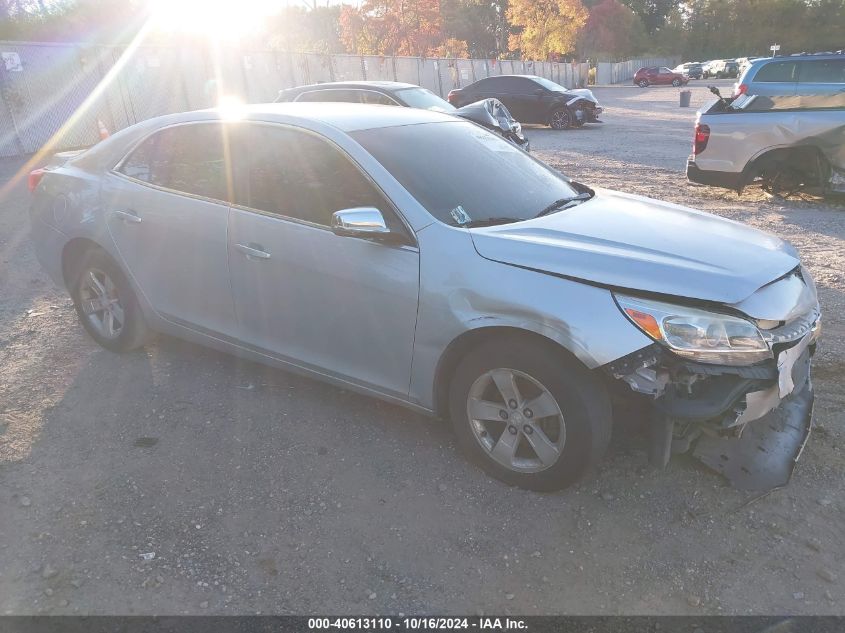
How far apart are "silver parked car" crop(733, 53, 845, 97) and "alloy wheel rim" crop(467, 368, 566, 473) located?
10328 mm

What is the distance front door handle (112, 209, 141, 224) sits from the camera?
3990 mm

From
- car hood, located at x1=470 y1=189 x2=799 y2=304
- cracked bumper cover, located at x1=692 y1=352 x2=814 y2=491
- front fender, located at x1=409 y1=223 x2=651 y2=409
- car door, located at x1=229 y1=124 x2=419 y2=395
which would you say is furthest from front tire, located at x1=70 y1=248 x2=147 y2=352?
cracked bumper cover, located at x1=692 y1=352 x2=814 y2=491

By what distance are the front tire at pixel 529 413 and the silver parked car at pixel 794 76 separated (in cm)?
1032

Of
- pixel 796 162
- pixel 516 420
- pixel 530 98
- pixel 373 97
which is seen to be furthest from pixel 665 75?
pixel 516 420

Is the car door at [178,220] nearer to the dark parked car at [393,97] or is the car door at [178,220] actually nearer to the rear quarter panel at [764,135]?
the rear quarter panel at [764,135]

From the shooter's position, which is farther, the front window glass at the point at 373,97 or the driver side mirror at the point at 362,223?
the front window glass at the point at 373,97

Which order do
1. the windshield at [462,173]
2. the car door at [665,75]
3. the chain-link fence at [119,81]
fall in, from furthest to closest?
1. the car door at [665,75]
2. the chain-link fence at [119,81]
3. the windshield at [462,173]

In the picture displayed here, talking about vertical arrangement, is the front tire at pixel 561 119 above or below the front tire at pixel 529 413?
below

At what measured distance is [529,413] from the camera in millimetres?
2801

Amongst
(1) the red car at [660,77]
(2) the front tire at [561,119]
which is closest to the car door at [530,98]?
(2) the front tire at [561,119]

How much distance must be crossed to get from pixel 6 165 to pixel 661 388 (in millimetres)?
15804

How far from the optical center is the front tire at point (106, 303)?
13.9ft

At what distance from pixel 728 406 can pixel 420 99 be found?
10070 mm

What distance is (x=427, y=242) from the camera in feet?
9.65
